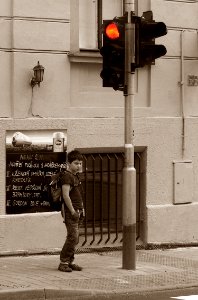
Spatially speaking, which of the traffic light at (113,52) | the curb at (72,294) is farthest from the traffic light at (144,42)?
the curb at (72,294)

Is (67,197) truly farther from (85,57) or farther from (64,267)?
(85,57)

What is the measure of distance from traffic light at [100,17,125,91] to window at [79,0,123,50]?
2566 mm

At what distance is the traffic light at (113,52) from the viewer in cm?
1194

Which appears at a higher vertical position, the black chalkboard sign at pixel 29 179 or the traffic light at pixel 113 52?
the traffic light at pixel 113 52

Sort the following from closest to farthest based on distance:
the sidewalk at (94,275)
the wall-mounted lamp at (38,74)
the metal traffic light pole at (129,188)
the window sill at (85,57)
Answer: the sidewalk at (94,275), the metal traffic light pole at (129,188), the wall-mounted lamp at (38,74), the window sill at (85,57)

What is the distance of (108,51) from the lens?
1199cm

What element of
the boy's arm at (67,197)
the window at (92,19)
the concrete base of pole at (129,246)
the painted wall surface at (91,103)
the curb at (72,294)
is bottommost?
the curb at (72,294)

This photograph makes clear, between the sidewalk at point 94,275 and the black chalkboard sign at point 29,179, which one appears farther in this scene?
the black chalkboard sign at point 29,179

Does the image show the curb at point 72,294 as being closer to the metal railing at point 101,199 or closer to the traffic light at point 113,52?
the traffic light at point 113,52

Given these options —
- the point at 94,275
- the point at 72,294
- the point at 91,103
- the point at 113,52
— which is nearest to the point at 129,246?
the point at 94,275

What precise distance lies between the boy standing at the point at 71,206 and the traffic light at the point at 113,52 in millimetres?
1184

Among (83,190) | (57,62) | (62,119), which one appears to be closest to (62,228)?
(83,190)

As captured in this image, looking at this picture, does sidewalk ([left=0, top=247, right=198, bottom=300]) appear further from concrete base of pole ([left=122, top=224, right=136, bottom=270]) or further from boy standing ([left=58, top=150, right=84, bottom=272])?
boy standing ([left=58, top=150, right=84, bottom=272])

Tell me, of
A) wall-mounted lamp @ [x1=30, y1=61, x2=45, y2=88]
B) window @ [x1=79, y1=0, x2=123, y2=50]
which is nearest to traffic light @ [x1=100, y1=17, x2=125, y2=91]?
wall-mounted lamp @ [x1=30, y1=61, x2=45, y2=88]
